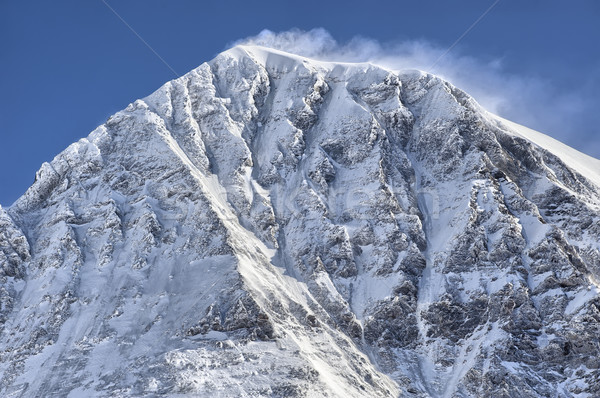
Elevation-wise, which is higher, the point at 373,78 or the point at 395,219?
the point at 373,78

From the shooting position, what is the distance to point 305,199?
6216 inches

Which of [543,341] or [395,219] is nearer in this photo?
[543,341]

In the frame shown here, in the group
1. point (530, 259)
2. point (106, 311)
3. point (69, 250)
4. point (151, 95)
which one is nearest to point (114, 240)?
point (69, 250)

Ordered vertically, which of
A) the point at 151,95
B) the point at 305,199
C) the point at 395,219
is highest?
the point at 151,95

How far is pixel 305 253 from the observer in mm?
147375

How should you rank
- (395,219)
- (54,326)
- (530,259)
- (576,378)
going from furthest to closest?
(395,219) → (530,259) → (54,326) → (576,378)

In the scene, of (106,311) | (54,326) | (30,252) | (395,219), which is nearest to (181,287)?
(106,311)

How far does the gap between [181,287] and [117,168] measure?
4018 centimetres

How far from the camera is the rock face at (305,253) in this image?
122 meters

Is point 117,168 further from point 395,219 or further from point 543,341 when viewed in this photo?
point 543,341

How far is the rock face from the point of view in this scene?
400 ft

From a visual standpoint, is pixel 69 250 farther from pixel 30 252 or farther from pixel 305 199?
pixel 305 199

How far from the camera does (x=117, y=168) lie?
16375cm

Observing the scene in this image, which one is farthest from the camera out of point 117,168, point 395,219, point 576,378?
point 117,168
